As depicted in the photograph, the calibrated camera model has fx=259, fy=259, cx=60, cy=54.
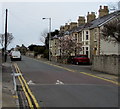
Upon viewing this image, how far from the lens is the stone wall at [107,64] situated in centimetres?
2159

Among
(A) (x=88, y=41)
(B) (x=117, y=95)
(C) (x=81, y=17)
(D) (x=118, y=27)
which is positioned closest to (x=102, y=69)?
(D) (x=118, y=27)

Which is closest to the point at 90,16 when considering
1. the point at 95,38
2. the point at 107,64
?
the point at 95,38

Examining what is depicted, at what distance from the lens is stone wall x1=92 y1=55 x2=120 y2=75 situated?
21594mm

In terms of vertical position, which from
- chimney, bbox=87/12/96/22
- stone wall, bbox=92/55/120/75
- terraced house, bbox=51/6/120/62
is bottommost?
stone wall, bbox=92/55/120/75

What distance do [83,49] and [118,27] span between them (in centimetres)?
2450

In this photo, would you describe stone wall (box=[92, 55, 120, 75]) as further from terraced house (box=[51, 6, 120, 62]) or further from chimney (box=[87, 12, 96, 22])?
chimney (box=[87, 12, 96, 22])

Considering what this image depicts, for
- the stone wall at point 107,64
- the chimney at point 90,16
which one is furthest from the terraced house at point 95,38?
the stone wall at point 107,64

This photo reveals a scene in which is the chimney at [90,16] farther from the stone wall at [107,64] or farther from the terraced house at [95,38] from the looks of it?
the stone wall at [107,64]

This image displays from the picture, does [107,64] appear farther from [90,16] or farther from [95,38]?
[90,16]

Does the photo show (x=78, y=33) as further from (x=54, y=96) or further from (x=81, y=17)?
(x=54, y=96)

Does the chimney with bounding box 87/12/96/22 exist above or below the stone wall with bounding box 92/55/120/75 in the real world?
above

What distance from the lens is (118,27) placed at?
903 inches

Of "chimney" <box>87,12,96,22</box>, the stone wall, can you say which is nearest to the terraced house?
"chimney" <box>87,12,96,22</box>

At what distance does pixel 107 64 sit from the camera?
77.5ft
